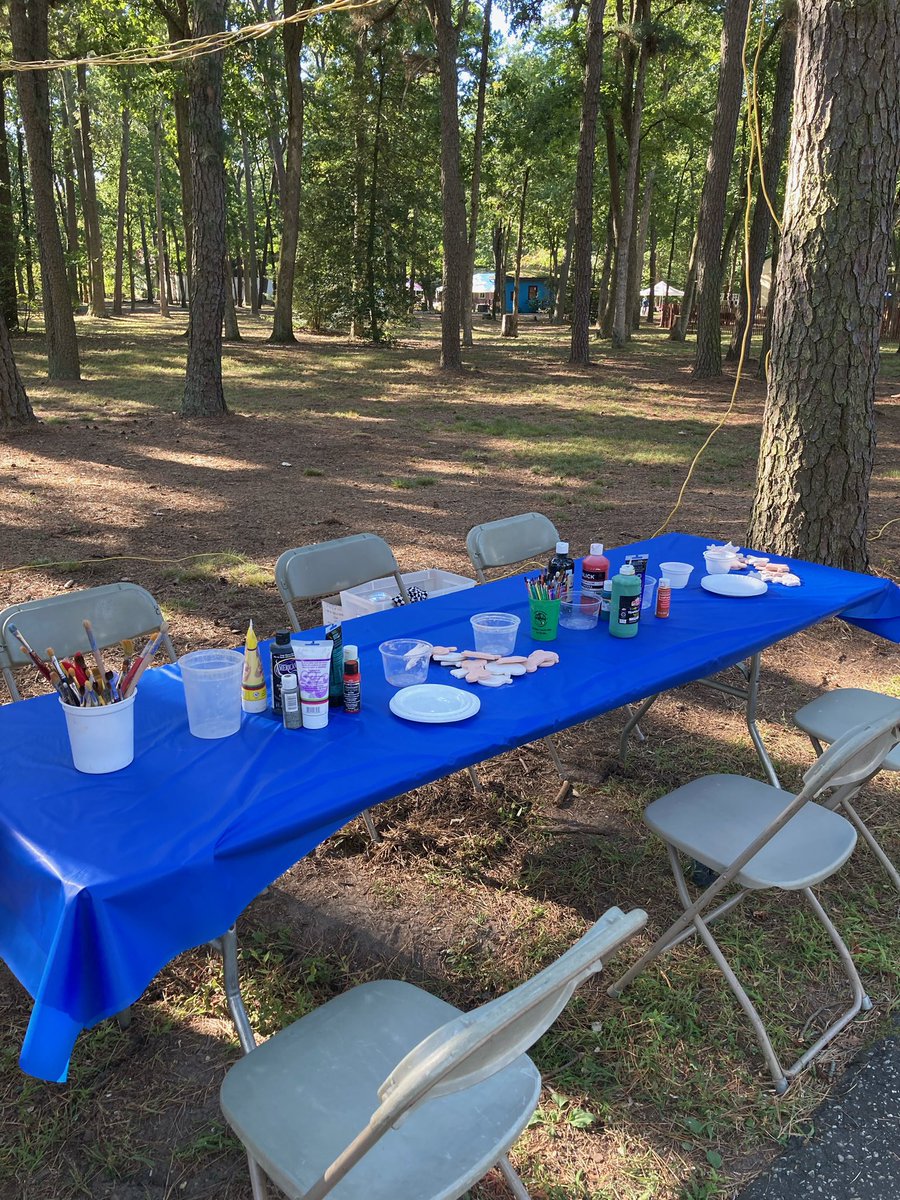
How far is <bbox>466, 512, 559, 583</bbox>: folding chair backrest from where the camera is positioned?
3559mm

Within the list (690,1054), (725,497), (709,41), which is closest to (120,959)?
(690,1054)

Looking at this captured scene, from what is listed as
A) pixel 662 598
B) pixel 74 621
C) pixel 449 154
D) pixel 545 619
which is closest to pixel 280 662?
pixel 545 619

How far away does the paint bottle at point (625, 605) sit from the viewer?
2.49 metres

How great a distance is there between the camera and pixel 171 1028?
89.0 inches

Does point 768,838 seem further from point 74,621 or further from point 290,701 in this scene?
point 74,621

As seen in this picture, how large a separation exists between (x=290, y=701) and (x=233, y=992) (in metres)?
0.63

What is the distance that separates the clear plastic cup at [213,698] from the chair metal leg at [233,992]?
0.43 m

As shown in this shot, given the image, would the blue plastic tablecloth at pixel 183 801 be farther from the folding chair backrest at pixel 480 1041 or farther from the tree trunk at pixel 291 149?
the tree trunk at pixel 291 149

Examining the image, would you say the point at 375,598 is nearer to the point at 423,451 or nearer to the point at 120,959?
the point at 120,959

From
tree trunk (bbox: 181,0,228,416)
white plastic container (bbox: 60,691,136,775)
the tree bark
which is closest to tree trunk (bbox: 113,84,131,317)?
the tree bark

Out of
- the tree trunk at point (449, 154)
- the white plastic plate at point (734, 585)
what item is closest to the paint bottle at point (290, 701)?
the white plastic plate at point (734, 585)

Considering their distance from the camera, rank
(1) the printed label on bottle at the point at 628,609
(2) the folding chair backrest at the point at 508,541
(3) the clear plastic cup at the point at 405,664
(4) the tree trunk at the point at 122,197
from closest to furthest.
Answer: (3) the clear plastic cup at the point at 405,664, (1) the printed label on bottle at the point at 628,609, (2) the folding chair backrest at the point at 508,541, (4) the tree trunk at the point at 122,197

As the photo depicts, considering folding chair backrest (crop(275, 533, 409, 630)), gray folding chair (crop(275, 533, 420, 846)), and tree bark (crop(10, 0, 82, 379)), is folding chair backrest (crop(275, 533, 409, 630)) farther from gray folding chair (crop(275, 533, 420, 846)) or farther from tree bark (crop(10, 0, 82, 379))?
tree bark (crop(10, 0, 82, 379))

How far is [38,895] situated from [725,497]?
23.5ft
